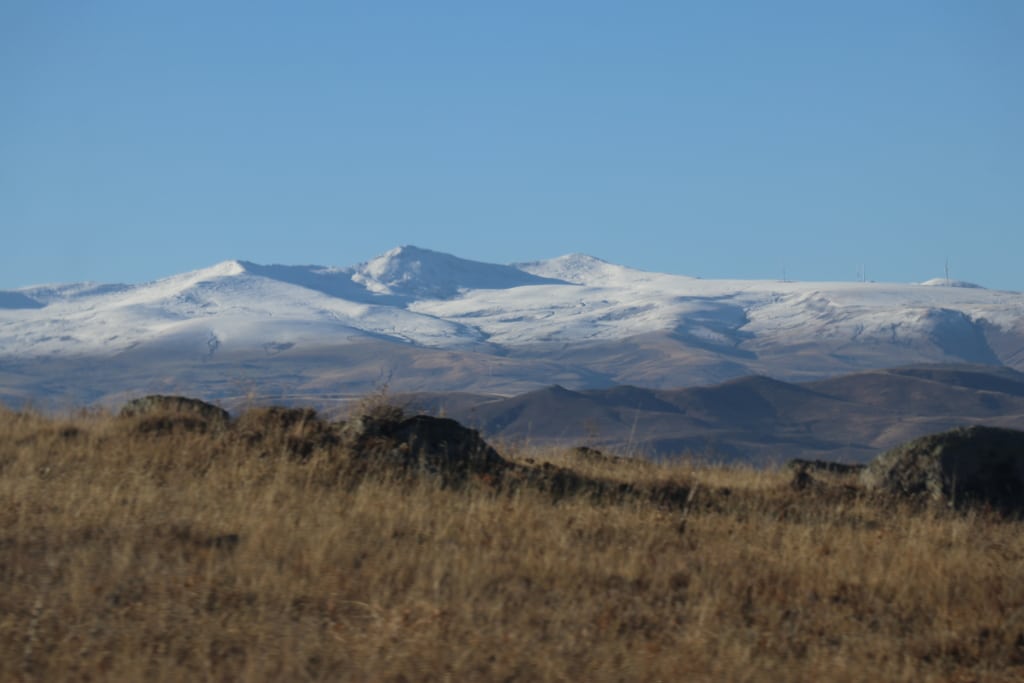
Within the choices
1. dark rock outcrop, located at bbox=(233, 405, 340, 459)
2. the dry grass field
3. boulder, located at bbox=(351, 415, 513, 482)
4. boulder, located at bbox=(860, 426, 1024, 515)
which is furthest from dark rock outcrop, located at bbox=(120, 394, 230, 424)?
boulder, located at bbox=(860, 426, 1024, 515)

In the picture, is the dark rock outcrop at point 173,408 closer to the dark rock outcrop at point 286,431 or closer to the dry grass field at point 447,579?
the dark rock outcrop at point 286,431

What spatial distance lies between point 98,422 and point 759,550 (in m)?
8.27

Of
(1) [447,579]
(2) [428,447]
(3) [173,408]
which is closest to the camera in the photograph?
(1) [447,579]

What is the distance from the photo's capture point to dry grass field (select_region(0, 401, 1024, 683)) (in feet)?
24.3

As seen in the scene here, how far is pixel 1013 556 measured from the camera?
11.3 metres

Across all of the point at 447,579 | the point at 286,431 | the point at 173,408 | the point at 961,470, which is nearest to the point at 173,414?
the point at 173,408

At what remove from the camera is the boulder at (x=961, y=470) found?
47.3ft

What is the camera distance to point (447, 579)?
8.96 meters

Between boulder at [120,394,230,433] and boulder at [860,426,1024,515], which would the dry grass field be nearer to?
boulder at [120,394,230,433]

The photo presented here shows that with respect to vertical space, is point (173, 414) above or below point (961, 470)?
above

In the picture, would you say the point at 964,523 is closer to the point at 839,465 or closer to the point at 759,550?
the point at 759,550

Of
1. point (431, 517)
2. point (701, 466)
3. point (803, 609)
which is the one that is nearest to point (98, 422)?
point (431, 517)

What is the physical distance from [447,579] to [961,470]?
8.00m

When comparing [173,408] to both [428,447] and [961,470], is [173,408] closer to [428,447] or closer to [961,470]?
[428,447]
